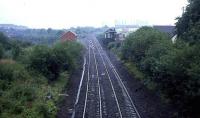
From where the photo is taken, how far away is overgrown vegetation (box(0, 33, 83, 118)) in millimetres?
21547

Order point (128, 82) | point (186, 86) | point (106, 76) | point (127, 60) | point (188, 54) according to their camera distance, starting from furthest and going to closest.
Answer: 1. point (127, 60)
2. point (106, 76)
3. point (128, 82)
4. point (188, 54)
5. point (186, 86)

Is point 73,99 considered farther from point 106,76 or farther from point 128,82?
Result: point 106,76

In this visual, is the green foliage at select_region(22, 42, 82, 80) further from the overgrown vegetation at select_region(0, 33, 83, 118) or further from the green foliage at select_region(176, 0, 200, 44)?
the green foliage at select_region(176, 0, 200, 44)

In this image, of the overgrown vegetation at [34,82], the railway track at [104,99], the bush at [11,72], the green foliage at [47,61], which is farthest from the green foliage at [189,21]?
the bush at [11,72]

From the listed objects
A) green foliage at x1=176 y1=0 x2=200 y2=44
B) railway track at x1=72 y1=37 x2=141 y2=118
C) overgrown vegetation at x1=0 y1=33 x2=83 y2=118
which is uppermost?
green foliage at x1=176 y1=0 x2=200 y2=44

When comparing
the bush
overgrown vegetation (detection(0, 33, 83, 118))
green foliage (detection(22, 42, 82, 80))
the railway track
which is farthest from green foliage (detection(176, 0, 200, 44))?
the bush

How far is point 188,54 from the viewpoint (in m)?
20.8

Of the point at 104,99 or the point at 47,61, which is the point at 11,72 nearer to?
the point at 47,61

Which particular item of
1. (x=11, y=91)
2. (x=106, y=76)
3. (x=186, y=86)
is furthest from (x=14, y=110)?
(x=106, y=76)

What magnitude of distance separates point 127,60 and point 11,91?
30.3 meters

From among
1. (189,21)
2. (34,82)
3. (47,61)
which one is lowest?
(34,82)

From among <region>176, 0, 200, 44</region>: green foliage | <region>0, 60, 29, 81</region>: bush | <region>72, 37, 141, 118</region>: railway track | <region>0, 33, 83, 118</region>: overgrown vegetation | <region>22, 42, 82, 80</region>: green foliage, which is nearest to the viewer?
<region>0, 33, 83, 118</region>: overgrown vegetation

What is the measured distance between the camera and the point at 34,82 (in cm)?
3039

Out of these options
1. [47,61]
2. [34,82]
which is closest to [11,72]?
[34,82]
